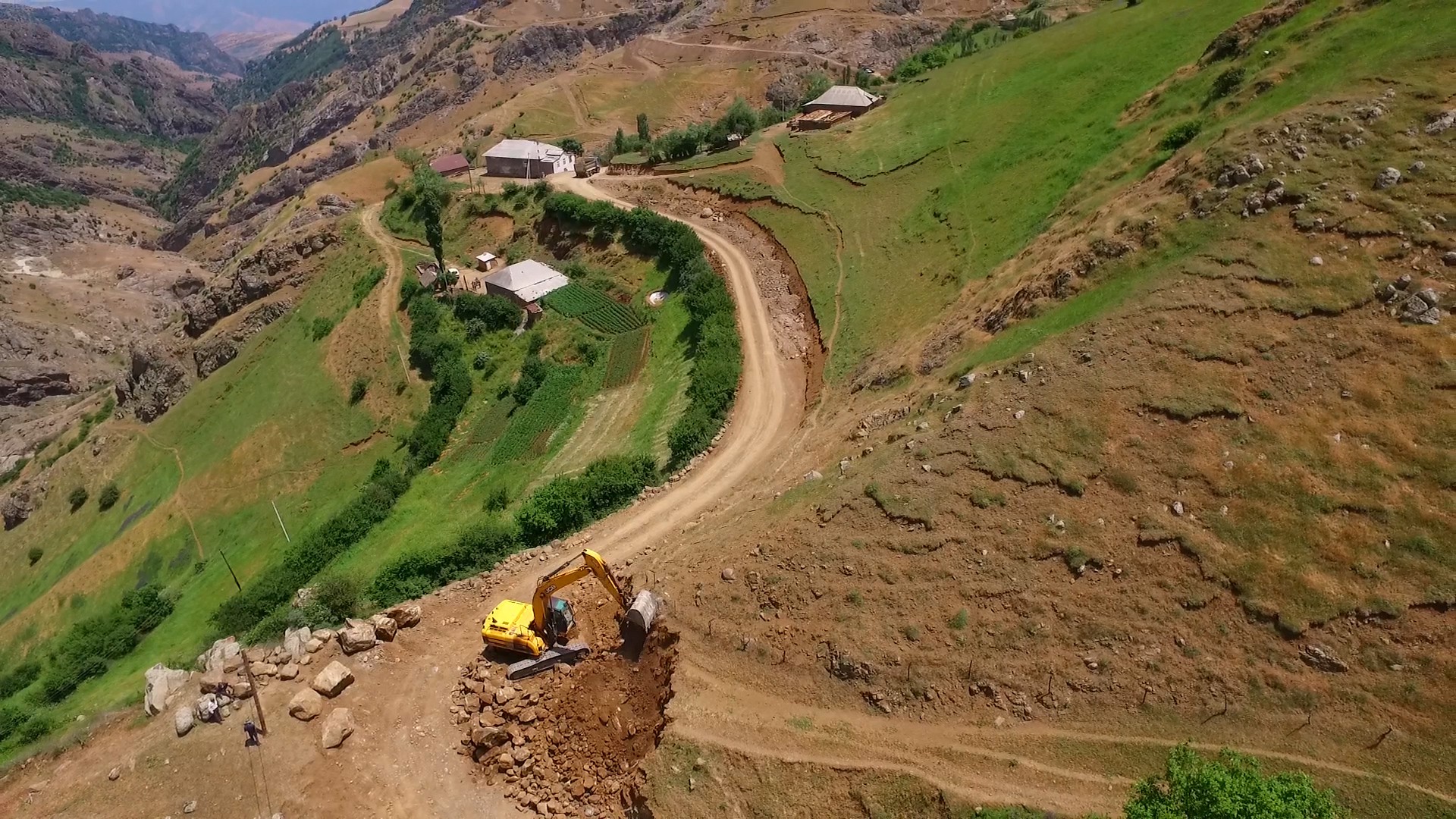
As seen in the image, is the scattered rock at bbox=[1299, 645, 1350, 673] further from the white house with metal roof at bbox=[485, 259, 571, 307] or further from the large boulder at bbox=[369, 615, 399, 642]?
the white house with metal roof at bbox=[485, 259, 571, 307]

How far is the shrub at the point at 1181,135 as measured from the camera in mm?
41116

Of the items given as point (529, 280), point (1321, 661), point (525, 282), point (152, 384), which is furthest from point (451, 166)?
point (1321, 661)

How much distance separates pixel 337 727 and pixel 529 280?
51200mm

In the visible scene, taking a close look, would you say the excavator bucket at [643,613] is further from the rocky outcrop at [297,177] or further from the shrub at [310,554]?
the rocky outcrop at [297,177]

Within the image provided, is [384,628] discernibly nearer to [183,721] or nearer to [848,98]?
[183,721]

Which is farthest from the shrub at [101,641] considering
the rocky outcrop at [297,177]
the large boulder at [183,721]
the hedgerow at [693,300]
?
the rocky outcrop at [297,177]

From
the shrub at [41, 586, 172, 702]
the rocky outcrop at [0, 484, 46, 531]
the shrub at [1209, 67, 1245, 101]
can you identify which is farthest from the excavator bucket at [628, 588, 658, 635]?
the rocky outcrop at [0, 484, 46, 531]

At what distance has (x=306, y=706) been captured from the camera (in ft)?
88.9

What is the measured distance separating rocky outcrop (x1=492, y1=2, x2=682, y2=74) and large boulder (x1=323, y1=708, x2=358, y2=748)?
6586 inches

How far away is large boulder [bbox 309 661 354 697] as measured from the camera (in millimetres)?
27828

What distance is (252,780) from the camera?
82.8 feet

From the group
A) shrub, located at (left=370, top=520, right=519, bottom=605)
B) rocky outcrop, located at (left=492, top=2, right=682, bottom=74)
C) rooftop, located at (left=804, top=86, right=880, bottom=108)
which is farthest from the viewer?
rocky outcrop, located at (left=492, top=2, right=682, bottom=74)

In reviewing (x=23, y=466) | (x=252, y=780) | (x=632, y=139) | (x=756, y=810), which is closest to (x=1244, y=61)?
(x=756, y=810)

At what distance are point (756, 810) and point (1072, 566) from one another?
42.5 ft
